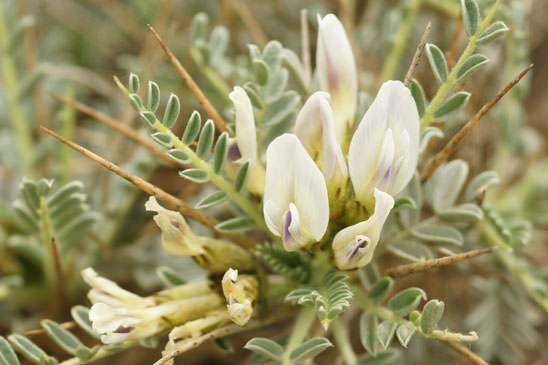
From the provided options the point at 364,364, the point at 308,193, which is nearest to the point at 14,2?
the point at 308,193

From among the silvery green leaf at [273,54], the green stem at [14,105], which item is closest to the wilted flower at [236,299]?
the silvery green leaf at [273,54]

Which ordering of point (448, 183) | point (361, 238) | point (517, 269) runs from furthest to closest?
point (517, 269), point (448, 183), point (361, 238)

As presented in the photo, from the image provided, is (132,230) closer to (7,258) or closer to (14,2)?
(7,258)

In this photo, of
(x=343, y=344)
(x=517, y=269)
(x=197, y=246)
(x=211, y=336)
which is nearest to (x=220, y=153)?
(x=197, y=246)

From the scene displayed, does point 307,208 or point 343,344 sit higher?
point 307,208

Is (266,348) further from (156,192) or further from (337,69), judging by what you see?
(337,69)

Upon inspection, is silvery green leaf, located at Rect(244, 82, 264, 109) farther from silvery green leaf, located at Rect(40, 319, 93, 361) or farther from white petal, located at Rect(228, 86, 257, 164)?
silvery green leaf, located at Rect(40, 319, 93, 361)

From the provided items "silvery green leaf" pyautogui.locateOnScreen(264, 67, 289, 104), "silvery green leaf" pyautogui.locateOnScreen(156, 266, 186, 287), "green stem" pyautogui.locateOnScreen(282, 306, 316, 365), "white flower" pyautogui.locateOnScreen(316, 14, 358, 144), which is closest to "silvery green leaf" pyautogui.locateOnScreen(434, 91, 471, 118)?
"white flower" pyautogui.locateOnScreen(316, 14, 358, 144)
